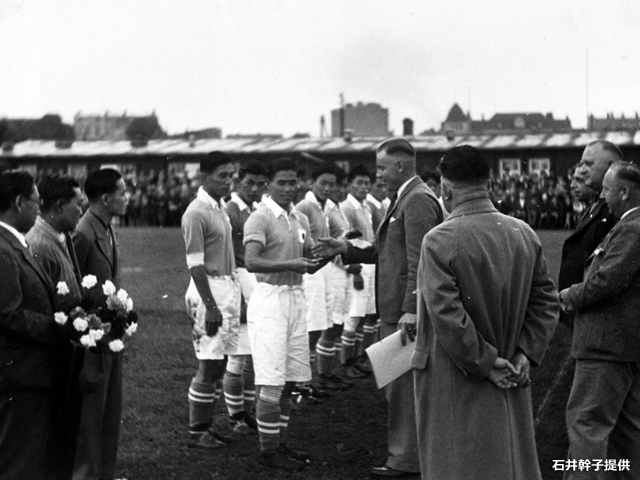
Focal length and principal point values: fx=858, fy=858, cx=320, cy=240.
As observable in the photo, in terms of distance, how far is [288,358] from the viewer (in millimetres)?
6566

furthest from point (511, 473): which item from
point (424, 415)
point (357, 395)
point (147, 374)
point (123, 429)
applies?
point (147, 374)

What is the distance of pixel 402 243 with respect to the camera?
21.0ft

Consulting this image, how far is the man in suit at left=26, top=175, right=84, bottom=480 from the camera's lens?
15.9 ft

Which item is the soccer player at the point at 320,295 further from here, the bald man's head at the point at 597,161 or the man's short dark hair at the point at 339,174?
the bald man's head at the point at 597,161

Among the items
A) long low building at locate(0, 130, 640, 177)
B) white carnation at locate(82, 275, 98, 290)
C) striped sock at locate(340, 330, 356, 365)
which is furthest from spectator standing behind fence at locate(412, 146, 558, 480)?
long low building at locate(0, 130, 640, 177)

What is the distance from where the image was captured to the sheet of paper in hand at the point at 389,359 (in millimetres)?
4980

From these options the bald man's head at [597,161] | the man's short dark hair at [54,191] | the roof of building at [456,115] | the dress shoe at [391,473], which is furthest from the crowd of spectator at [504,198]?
the roof of building at [456,115]

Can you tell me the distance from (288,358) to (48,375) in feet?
7.33

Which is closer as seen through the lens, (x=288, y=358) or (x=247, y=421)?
(x=288, y=358)

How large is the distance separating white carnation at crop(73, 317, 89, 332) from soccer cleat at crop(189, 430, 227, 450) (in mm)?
2588

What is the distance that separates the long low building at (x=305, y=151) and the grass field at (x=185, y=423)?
24.2 metres

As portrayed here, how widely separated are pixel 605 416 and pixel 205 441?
3.27 metres

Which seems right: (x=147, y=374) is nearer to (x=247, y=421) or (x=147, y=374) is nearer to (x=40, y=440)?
(x=247, y=421)

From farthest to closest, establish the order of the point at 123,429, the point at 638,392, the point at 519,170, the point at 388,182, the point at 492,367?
the point at 519,170, the point at 123,429, the point at 388,182, the point at 638,392, the point at 492,367
